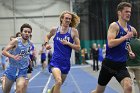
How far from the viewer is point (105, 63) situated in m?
7.40

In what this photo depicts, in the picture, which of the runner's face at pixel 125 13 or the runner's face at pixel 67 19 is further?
the runner's face at pixel 67 19

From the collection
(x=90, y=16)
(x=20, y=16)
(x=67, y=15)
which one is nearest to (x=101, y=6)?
(x=90, y=16)

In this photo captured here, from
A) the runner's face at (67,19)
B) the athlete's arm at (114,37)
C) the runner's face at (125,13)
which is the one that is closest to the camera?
the athlete's arm at (114,37)

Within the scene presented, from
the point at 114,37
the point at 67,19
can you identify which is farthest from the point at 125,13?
the point at 67,19

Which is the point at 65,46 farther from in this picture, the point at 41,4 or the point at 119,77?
the point at 41,4

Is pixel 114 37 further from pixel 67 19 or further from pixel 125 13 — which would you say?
pixel 67 19

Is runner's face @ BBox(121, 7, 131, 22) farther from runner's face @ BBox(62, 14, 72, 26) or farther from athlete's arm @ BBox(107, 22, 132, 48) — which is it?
runner's face @ BBox(62, 14, 72, 26)

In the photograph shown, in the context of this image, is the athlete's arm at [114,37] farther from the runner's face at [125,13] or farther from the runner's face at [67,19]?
the runner's face at [67,19]

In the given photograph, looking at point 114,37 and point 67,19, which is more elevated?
point 67,19

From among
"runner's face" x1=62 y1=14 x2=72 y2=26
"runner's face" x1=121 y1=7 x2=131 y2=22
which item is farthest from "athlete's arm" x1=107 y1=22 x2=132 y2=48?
"runner's face" x1=62 y1=14 x2=72 y2=26

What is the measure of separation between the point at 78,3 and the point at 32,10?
4.97 m

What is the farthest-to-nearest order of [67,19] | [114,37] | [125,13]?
[67,19], [125,13], [114,37]

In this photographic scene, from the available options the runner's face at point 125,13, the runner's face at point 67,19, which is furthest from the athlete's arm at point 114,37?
the runner's face at point 67,19

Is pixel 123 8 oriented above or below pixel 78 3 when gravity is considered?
below
